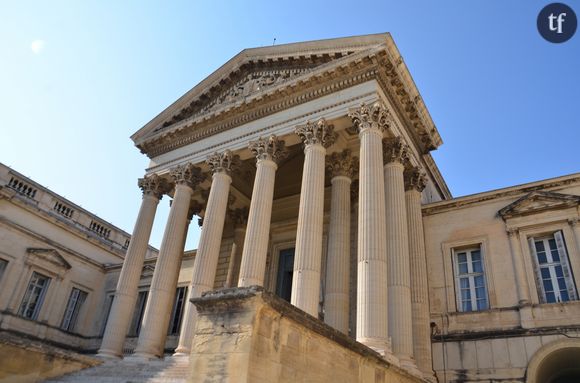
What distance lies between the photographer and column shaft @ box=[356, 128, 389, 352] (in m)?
11.2

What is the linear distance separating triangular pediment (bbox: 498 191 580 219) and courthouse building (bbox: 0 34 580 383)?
0.04 m

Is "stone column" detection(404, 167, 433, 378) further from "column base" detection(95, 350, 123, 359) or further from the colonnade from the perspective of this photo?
"column base" detection(95, 350, 123, 359)

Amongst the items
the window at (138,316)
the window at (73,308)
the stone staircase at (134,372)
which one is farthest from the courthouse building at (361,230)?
the window at (73,308)

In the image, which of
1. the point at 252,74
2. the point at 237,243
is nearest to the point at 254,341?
the point at 252,74

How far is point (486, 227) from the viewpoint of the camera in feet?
51.4

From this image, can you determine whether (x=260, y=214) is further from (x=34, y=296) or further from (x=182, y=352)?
(x=34, y=296)

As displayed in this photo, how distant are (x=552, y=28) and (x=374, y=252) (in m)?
7.46

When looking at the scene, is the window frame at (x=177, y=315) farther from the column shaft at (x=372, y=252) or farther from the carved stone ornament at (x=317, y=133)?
the column shaft at (x=372, y=252)

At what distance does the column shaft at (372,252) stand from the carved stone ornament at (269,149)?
3.25 m

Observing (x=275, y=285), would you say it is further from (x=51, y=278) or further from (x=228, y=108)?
(x=51, y=278)

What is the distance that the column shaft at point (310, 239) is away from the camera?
12.1 meters

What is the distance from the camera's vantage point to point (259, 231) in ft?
46.0

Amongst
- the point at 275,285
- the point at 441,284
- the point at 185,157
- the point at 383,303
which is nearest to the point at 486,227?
the point at 441,284

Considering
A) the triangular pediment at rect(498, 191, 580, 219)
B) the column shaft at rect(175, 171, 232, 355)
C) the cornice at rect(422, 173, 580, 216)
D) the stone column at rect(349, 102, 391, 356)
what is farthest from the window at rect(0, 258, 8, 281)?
the triangular pediment at rect(498, 191, 580, 219)
